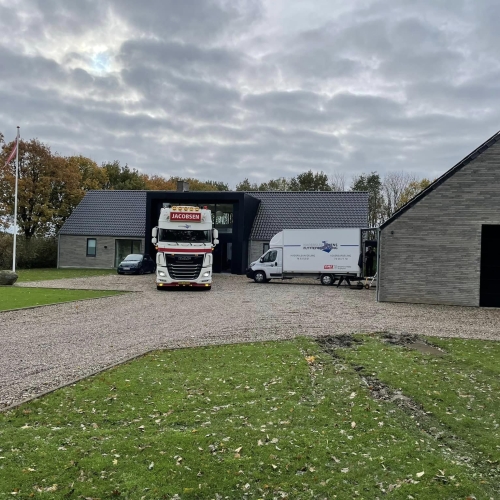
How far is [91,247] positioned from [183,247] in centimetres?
2222

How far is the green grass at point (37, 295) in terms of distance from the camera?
17.5m

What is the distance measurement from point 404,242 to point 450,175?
312 centimetres

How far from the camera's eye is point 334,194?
4144 centimetres

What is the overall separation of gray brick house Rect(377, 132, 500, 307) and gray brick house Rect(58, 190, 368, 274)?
18.1 metres

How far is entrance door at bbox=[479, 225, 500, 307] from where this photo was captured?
19.7 m

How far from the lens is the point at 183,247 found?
23.3 m

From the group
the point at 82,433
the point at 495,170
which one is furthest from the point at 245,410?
the point at 495,170

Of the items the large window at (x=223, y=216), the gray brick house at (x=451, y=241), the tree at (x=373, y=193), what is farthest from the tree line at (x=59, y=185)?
the gray brick house at (x=451, y=241)

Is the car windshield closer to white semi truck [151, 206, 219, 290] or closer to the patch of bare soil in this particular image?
white semi truck [151, 206, 219, 290]

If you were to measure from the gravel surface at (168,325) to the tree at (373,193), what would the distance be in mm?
35894

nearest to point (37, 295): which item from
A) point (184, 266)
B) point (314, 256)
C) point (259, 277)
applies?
point (184, 266)

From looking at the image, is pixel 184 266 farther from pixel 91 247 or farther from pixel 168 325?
pixel 91 247

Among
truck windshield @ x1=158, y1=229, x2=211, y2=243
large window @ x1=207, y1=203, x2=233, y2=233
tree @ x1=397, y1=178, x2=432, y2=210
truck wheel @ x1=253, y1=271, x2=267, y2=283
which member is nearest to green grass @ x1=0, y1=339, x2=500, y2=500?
truck windshield @ x1=158, y1=229, x2=211, y2=243

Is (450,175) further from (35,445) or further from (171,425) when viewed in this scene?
(35,445)
